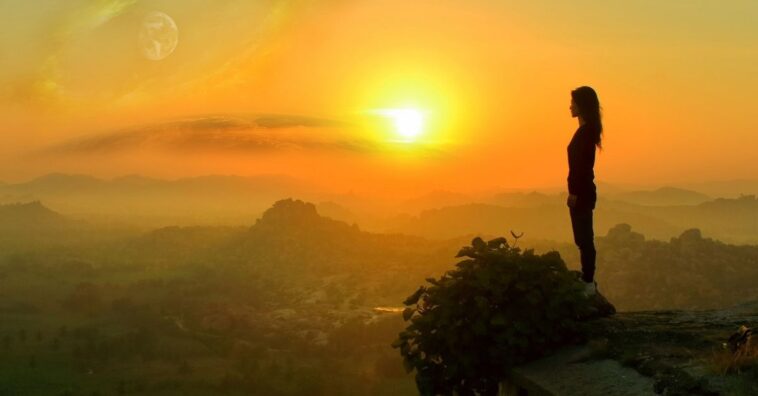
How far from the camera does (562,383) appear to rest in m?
8.52

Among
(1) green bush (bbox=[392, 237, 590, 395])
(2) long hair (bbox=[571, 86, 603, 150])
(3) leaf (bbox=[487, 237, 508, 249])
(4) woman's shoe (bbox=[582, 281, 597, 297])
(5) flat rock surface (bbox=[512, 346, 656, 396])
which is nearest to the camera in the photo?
(5) flat rock surface (bbox=[512, 346, 656, 396])

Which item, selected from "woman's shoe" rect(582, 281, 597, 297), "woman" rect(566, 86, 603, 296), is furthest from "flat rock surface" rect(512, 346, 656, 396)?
"woman" rect(566, 86, 603, 296)

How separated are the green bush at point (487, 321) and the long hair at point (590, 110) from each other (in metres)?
2.62

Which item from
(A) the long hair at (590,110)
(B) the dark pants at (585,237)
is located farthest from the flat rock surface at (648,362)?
(A) the long hair at (590,110)

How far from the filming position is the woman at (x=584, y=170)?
11.0 m

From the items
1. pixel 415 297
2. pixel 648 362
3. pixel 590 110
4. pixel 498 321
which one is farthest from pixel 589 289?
pixel 415 297

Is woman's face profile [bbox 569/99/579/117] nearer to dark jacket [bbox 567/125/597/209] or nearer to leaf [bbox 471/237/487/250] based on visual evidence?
dark jacket [bbox 567/125/597/209]

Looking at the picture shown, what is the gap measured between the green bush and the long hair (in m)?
2.62

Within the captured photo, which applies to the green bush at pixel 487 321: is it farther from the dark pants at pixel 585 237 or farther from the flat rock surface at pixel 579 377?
the dark pants at pixel 585 237

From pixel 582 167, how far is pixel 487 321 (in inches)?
133

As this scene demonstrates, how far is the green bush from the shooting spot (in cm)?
958

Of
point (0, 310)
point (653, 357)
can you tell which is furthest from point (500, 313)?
point (0, 310)

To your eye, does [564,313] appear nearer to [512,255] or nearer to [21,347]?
[512,255]

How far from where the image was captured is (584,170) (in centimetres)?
1103
